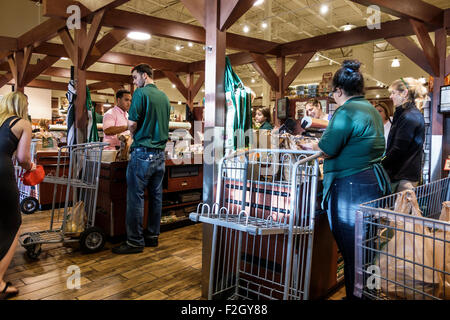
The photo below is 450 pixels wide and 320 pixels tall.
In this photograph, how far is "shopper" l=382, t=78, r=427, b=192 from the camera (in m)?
2.54

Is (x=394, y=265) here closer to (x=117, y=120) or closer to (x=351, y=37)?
(x=117, y=120)

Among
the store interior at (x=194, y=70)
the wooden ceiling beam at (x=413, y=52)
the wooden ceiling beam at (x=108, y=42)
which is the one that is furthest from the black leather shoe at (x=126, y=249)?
the wooden ceiling beam at (x=413, y=52)

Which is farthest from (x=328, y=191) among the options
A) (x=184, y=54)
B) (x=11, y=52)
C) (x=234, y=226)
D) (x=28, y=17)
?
(x=184, y=54)

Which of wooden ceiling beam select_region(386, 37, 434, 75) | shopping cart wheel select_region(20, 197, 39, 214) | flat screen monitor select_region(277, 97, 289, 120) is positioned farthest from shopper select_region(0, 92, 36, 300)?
wooden ceiling beam select_region(386, 37, 434, 75)

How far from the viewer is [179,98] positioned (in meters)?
21.6

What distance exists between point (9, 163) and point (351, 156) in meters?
2.32

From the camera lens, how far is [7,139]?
7.23ft

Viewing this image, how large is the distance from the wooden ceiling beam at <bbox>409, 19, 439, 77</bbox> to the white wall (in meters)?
12.9

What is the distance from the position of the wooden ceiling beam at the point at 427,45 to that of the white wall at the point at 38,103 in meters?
12.9

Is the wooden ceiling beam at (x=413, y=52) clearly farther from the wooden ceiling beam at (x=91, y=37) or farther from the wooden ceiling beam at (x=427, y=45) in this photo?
the wooden ceiling beam at (x=91, y=37)

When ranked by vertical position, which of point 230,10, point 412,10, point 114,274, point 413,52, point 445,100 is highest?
point 412,10

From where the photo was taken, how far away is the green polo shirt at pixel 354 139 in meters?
1.83

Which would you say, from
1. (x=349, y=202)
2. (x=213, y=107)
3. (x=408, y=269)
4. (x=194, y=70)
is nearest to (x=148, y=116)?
(x=213, y=107)

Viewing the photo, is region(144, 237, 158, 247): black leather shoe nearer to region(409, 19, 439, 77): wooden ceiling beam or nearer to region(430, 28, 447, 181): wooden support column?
region(430, 28, 447, 181): wooden support column
